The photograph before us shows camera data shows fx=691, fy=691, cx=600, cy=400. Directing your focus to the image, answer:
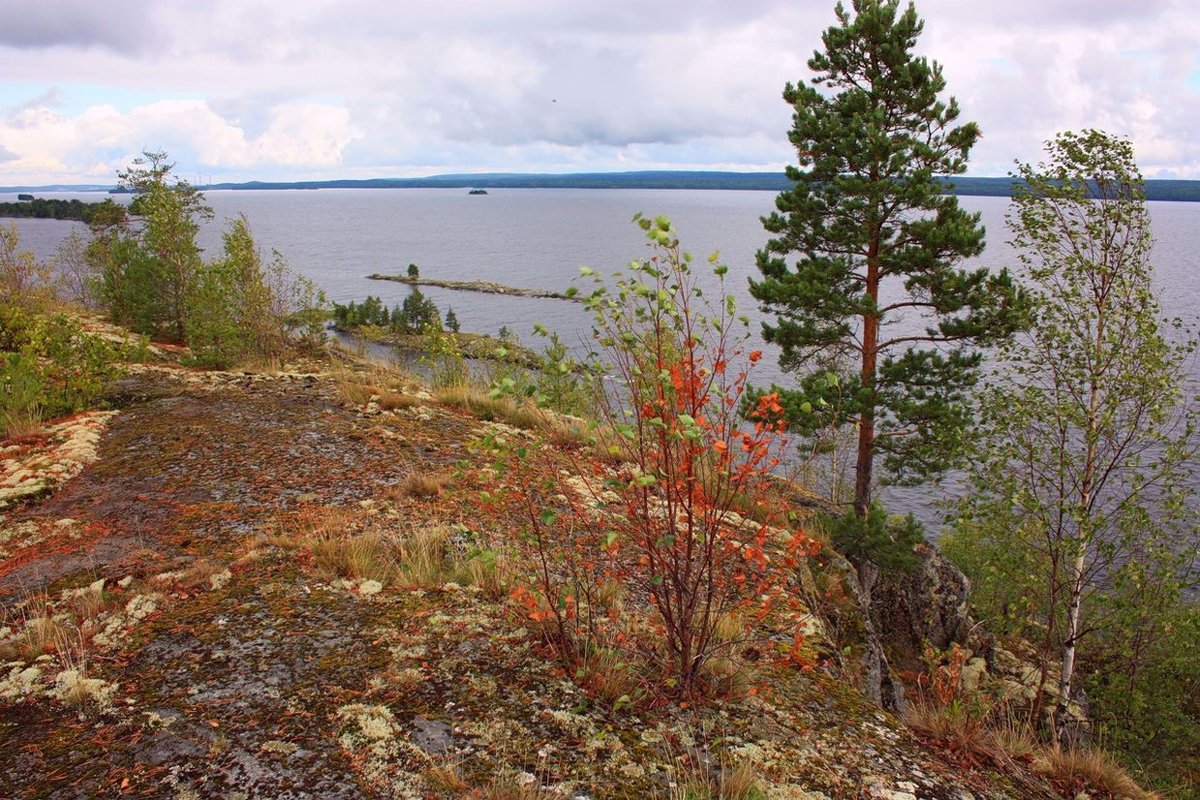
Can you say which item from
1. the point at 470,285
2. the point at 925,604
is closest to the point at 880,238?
the point at 925,604

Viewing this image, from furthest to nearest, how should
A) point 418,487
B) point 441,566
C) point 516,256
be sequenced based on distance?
1. point 516,256
2. point 418,487
3. point 441,566

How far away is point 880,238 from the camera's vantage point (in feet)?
53.0

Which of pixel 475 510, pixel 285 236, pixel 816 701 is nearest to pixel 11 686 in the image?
pixel 475 510

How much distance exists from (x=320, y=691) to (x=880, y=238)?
15650 mm

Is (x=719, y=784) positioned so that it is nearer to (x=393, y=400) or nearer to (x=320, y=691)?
(x=320, y=691)

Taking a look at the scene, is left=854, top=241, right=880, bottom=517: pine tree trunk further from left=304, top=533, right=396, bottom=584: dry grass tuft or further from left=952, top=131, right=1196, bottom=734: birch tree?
left=304, top=533, right=396, bottom=584: dry grass tuft

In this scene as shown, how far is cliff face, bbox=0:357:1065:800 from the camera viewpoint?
3.37 meters

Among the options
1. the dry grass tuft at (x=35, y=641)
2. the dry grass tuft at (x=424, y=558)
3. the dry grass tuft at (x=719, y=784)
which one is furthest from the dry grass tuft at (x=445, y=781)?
the dry grass tuft at (x=35, y=641)

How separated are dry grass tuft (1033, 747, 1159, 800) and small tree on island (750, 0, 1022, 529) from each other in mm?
10247

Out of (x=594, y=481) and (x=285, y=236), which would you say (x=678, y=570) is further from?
(x=285, y=236)

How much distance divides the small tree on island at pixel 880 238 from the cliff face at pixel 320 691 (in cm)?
1112

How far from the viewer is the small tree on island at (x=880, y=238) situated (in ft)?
49.9

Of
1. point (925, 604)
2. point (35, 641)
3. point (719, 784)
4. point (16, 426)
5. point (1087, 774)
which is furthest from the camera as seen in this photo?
point (925, 604)

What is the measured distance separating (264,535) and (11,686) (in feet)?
7.09
